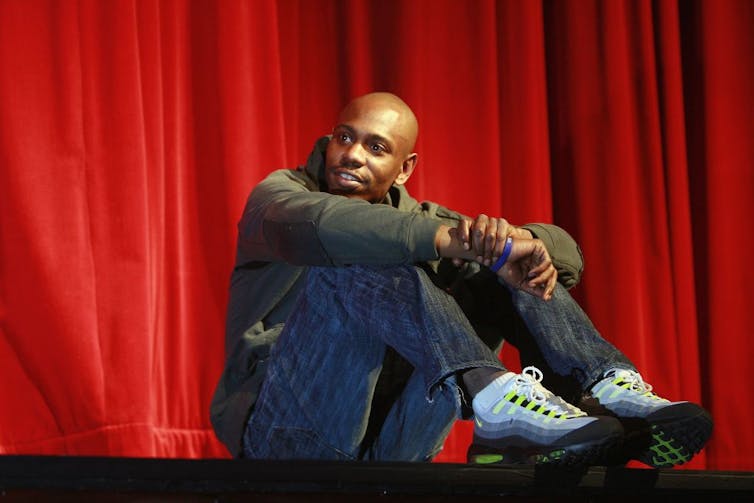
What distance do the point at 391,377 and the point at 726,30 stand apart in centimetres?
151

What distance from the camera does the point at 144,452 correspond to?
1.95m

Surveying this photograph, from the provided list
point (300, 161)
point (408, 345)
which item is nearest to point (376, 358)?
point (408, 345)

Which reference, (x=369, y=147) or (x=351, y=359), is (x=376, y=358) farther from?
(x=369, y=147)

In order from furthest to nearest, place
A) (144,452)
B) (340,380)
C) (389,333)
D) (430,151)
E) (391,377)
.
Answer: (430,151) < (144,452) < (391,377) < (340,380) < (389,333)

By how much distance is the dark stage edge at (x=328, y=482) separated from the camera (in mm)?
1024

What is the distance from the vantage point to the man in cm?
115

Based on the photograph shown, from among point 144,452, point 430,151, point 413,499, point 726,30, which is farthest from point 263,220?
point 726,30

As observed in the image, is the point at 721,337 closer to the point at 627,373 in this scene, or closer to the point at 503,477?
the point at 627,373

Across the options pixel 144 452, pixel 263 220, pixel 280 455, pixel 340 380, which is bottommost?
pixel 144 452

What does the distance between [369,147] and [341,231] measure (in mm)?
485

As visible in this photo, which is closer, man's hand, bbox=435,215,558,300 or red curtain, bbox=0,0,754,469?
man's hand, bbox=435,215,558,300

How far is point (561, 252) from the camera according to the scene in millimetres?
1434

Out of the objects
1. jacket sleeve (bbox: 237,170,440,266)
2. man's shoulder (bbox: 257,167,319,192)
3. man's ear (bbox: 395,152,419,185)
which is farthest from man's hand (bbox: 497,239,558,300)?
man's ear (bbox: 395,152,419,185)

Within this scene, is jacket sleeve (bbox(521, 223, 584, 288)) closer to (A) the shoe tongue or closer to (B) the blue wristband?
(B) the blue wristband
